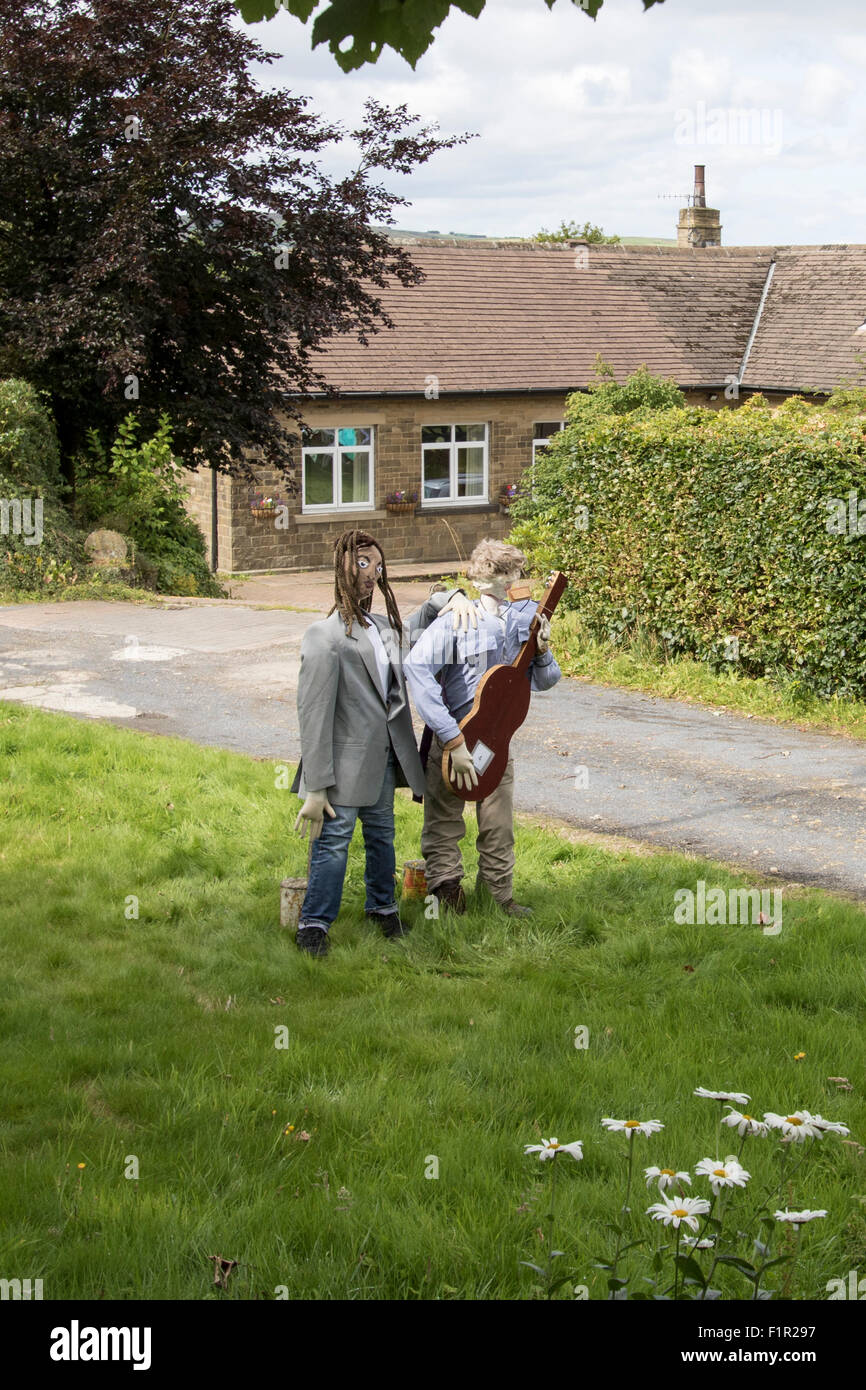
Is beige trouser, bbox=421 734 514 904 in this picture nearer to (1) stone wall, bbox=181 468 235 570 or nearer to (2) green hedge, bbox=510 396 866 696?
(2) green hedge, bbox=510 396 866 696

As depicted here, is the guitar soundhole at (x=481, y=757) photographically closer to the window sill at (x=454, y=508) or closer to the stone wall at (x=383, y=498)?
the stone wall at (x=383, y=498)

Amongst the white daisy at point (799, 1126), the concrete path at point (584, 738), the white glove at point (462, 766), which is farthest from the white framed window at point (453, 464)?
the white daisy at point (799, 1126)

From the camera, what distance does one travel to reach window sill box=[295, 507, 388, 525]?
25.7 meters

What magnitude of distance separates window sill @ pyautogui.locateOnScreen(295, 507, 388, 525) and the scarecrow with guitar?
1947cm

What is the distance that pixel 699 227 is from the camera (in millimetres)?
38844

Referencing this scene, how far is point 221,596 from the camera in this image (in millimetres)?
20656

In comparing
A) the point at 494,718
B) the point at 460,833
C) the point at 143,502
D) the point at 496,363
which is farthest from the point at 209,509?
the point at 494,718

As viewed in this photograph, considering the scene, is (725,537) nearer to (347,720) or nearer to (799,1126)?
(347,720)

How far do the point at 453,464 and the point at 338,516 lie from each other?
311 cm

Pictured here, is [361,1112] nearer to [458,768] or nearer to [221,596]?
[458,768]

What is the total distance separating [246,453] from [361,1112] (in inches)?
845

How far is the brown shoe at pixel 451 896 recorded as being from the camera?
655cm

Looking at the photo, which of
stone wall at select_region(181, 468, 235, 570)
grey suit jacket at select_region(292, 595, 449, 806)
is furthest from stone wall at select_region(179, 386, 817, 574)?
Result: grey suit jacket at select_region(292, 595, 449, 806)
